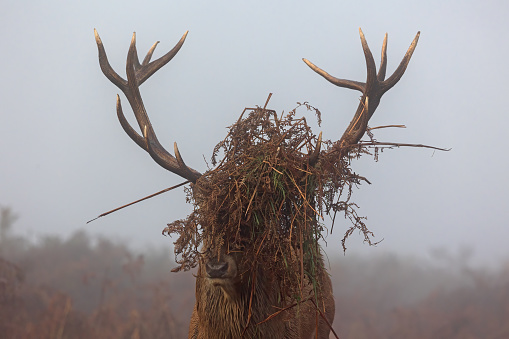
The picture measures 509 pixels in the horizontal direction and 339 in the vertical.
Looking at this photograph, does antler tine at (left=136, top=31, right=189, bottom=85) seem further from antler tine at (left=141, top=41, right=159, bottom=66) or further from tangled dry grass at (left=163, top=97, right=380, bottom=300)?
tangled dry grass at (left=163, top=97, right=380, bottom=300)

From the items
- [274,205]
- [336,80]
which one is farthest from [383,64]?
[274,205]

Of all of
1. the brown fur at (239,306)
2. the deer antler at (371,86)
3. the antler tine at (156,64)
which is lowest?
the brown fur at (239,306)

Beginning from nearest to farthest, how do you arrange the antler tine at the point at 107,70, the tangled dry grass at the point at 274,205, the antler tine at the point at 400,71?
the tangled dry grass at the point at 274,205 < the antler tine at the point at 400,71 < the antler tine at the point at 107,70

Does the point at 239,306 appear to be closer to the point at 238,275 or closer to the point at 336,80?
the point at 238,275

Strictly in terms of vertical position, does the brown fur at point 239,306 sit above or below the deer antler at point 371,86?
below

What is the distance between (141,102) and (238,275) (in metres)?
1.84

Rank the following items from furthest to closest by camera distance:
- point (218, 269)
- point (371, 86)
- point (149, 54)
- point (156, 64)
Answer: point (149, 54) → point (156, 64) → point (371, 86) → point (218, 269)

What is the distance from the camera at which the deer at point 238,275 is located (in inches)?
110

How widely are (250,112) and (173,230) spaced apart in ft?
3.19

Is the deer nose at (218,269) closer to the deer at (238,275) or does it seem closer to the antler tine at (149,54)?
the deer at (238,275)

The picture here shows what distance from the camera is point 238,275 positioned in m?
2.81

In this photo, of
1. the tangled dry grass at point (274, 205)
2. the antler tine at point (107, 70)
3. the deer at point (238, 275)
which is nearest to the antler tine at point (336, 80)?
the deer at point (238, 275)

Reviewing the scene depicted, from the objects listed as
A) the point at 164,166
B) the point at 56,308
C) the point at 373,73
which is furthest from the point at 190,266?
the point at 56,308

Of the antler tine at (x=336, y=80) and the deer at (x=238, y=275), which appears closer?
the deer at (x=238, y=275)
